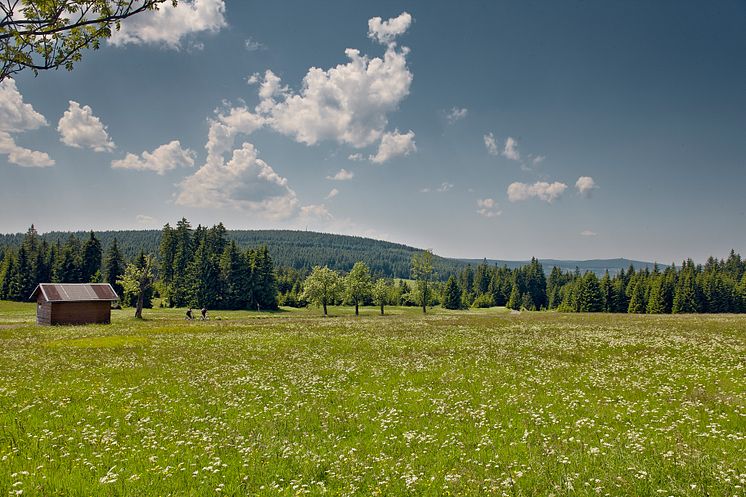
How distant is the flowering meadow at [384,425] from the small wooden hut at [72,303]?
3489 centimetres

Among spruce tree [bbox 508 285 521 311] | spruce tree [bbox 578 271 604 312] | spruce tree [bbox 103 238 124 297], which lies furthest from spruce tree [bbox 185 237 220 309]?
spruce tree [bbox 508 285 521 311]

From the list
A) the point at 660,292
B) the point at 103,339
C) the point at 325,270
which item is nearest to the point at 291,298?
the point at 325,270

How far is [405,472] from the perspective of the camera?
8.40 metres

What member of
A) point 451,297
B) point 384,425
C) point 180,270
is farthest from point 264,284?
point 384,425

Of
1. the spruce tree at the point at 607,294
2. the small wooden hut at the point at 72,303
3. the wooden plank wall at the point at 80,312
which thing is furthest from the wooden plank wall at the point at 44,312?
the spruce tree at the point at 607,294

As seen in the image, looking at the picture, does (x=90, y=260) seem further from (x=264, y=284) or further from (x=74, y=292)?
(x=74, y=292)

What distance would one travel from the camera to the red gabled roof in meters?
52.9

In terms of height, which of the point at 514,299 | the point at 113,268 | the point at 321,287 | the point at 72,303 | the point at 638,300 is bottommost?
the point at 514,299

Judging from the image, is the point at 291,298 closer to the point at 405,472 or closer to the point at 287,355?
the point at 287,355

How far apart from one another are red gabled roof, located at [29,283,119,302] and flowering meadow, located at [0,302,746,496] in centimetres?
3535

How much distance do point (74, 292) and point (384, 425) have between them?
59.8 m

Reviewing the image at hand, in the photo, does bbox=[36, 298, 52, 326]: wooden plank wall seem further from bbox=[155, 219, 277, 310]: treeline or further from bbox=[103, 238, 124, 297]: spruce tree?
bbox=[103, 238, 124, 297]: spruce tree

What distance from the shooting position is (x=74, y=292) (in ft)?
180

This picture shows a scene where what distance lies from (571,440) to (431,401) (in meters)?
5.22
